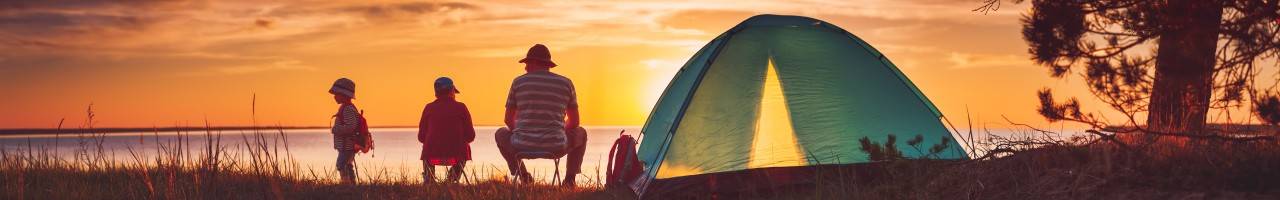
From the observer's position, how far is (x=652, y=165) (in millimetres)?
7961

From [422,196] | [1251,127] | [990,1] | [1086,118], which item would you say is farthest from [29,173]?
[1251,127]

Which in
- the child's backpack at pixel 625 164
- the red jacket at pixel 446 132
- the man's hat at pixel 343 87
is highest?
the man's hat at pixel 343 87

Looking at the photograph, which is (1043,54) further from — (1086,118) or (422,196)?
(422,196)

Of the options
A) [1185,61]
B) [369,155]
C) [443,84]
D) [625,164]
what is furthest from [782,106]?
[369,155]

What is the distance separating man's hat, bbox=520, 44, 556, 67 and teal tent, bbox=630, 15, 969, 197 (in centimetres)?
106

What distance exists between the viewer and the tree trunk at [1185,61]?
9.16 metres

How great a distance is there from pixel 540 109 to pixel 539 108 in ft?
0.04

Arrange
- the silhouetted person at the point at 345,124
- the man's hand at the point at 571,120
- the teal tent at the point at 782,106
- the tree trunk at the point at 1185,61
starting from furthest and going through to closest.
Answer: the silhouetted person at the point at 345,124, the tree trunk at the point at 1185,61, the man's hand at the point at 571,120, the teal tent at the point at 782,106

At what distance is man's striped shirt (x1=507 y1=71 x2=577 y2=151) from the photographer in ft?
27.3

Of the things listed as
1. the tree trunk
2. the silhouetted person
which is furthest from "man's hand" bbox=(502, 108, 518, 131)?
the tree trunk

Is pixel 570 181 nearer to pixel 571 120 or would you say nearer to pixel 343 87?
pixel 571 120

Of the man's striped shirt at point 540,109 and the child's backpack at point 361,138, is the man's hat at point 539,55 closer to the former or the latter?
the man's striped shirt at point 540,109

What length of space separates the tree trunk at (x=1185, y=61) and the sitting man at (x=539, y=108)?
16.9 feet

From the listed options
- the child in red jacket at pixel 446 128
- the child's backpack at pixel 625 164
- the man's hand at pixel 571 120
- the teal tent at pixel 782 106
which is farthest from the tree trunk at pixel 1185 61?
the child in red jacket at pixel 446 128
